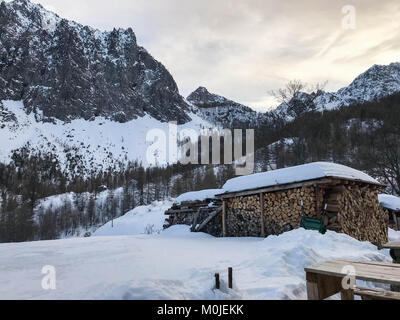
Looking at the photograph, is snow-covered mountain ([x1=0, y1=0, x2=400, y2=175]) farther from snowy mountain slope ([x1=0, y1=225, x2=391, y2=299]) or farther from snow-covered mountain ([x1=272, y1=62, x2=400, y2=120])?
snowy mountain slope ([x1=0, y1=225, x2=391, y2=299])

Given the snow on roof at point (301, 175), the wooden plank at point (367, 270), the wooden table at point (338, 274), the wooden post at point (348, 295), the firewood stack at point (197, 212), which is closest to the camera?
the wooden plank at point (367, 270)

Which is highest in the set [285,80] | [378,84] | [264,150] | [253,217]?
[378,84]

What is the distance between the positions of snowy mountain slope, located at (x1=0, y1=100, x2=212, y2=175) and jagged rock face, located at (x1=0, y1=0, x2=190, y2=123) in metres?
5.11

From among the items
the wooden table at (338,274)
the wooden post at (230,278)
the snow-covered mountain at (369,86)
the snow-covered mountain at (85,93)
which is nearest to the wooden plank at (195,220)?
the wooden post at (230,278)

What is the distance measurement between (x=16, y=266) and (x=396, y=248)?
23.5ft

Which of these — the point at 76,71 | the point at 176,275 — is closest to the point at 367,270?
the point at 176,275

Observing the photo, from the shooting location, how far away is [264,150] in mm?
53281

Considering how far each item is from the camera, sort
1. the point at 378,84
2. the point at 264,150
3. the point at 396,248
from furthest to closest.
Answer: the point at 378,84, the point at 264,150, the point at 396,248

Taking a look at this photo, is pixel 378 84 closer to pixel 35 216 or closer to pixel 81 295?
pixel 35 216

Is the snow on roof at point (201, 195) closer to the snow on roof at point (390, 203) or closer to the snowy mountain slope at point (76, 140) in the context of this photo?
the snow on roof at point (390, 203)

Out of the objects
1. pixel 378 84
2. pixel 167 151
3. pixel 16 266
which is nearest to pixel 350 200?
pixel 16 266

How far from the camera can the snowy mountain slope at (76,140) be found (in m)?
76.6

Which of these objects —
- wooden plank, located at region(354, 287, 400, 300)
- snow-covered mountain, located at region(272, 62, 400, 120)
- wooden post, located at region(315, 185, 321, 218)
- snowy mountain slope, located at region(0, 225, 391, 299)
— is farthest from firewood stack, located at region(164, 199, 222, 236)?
snow-covered mountain, located at region(272, 62, 400, 120)

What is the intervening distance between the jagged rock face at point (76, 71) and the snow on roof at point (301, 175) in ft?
316
